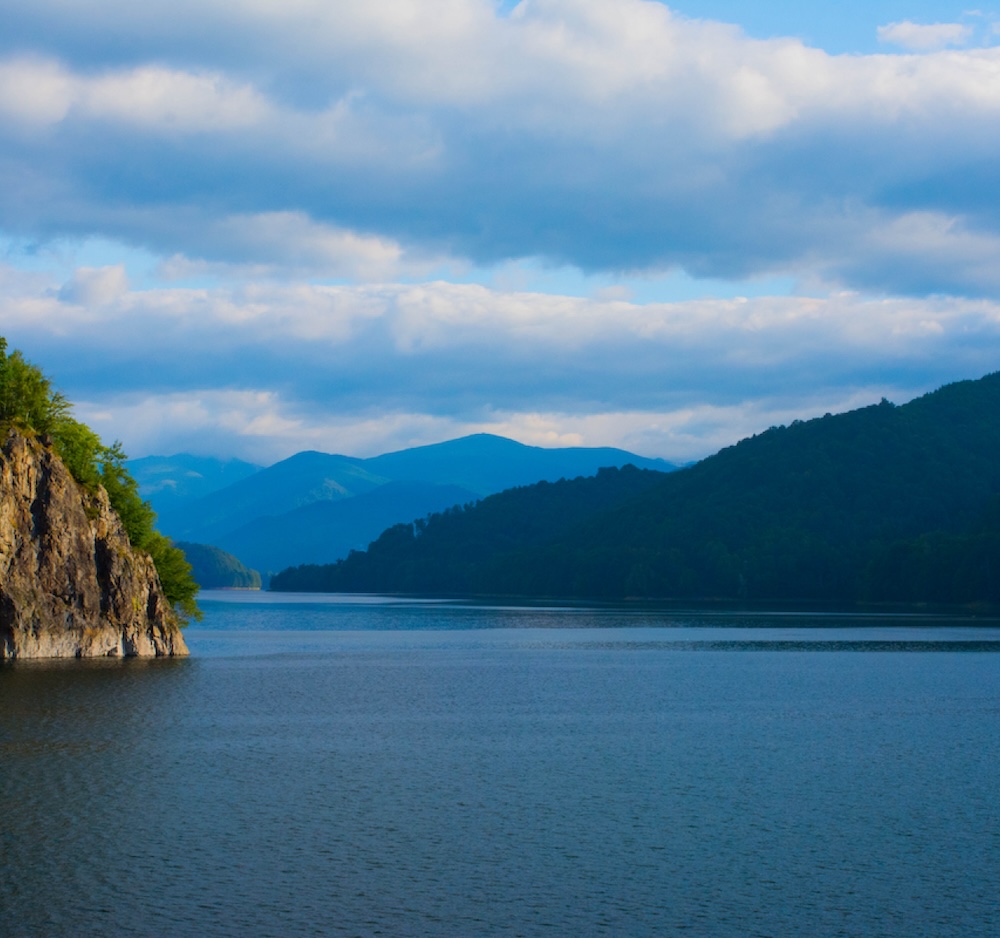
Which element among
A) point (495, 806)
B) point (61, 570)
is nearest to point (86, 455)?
point (61, 570)

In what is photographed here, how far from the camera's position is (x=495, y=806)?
46.5 meters

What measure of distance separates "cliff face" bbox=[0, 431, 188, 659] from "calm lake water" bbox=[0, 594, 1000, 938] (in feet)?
26.8

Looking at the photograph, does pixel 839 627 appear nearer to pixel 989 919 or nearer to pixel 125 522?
pixel 125 522

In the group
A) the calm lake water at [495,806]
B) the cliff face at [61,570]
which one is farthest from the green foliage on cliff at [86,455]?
the calm lake water at [495,806]

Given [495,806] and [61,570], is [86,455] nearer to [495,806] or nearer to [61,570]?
[61,570]

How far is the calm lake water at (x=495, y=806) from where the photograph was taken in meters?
32.8

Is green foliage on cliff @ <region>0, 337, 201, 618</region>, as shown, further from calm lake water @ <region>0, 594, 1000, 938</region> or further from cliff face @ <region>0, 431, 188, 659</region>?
calm lake water @ <region>0, 594, 1000, 938</region>

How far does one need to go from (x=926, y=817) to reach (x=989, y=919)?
12.7 meters

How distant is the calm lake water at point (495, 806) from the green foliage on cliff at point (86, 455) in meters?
24.4

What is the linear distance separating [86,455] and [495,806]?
8022 centimetres

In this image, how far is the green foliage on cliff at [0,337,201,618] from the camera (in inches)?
4240

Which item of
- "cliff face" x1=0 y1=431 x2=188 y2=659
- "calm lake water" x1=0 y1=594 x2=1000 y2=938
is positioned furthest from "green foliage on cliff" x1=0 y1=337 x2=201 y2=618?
"calm lake water" x1=0 y1=594 x2=1000 y2=938

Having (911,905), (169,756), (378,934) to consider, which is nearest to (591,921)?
(378,934)

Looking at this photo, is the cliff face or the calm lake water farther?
the cliff face
